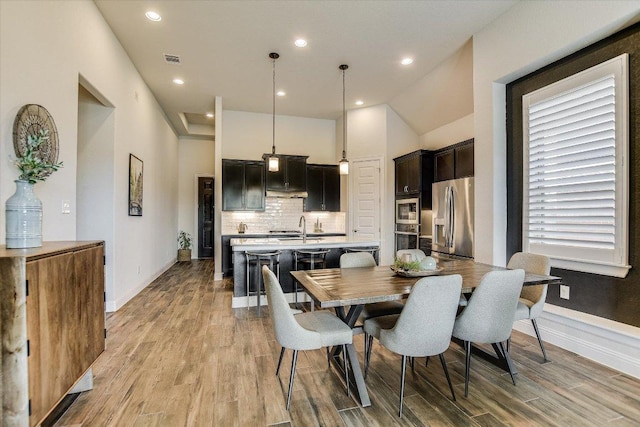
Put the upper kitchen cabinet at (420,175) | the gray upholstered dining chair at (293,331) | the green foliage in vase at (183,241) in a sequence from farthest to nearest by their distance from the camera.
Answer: the green foliage in vase at (183,241) < the upper kitchen cabinet at (420,175) < the gray upholstered dining chair at (293,331)

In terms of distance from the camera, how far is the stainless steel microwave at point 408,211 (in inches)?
217

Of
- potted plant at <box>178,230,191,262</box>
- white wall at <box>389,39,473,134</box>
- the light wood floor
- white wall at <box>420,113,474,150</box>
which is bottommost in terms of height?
the light wood floor

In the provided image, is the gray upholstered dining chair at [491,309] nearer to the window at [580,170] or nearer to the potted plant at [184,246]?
the window at [580,170]

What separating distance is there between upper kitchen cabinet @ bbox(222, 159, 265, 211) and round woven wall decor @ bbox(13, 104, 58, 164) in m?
3.74

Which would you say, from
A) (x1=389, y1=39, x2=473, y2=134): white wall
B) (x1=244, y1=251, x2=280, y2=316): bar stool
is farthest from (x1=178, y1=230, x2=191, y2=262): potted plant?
(x1=389, y1=39, x2=473, y2=134): white wall

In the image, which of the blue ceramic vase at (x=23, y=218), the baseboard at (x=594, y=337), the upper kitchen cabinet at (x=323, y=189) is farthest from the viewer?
the upper kitchen cabinet at (x=323, y=189)

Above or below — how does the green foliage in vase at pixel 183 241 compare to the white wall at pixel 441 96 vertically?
below

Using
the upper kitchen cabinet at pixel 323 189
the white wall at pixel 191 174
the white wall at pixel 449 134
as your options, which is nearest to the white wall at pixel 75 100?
the white wall at pixel 191 174

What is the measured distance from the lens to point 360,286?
7.38 feet

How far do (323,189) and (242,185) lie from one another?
1.76 m

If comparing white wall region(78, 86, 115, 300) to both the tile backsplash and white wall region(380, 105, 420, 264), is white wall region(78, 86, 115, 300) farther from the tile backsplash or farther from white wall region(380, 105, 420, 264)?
white wall region(380, 105, 420, 264)

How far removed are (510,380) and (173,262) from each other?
760 centimetres

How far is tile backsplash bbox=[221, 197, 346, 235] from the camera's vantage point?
6625 millimetres

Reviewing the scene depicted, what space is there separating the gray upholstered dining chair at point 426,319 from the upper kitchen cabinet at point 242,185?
4901mm
